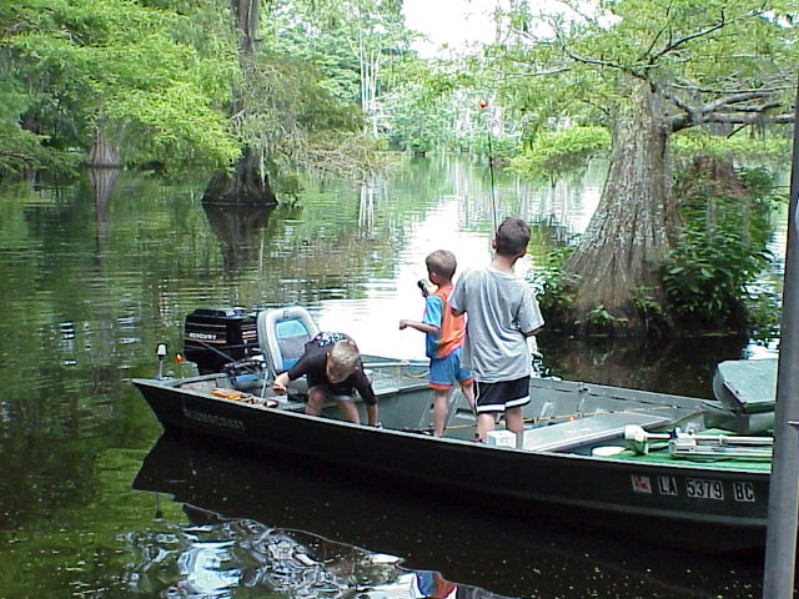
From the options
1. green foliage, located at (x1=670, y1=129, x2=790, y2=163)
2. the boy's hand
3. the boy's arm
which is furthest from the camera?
green foliage, located at (x1=670, y1=129, x2=790, y2=163)

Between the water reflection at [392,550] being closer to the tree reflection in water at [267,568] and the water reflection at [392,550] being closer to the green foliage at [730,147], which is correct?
the tree reflection in water at [267,568]

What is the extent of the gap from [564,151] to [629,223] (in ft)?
47.4

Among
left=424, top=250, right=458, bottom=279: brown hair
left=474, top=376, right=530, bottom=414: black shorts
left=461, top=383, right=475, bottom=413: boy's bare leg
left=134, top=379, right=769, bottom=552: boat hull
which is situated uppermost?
left=424, top=250, right=458, bottom=279: brown hair

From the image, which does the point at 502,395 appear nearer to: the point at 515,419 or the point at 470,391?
the point at 515,419

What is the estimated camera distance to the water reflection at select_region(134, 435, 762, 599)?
6781mm

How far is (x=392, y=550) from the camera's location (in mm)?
7344

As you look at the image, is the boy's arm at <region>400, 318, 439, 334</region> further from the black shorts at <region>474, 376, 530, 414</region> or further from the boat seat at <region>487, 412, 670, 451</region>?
the boat seat at <region>487, 412, 670, 451</region>

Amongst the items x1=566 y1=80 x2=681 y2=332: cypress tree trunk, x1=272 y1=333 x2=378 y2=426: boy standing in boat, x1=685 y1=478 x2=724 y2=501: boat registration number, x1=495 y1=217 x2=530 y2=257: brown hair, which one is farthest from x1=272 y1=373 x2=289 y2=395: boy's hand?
x1=566 y1=80 x2=681 y2=332: cypress tree trunk

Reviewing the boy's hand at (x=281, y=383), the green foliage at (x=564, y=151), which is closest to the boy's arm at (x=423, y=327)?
the boy's hand at (x=281, y=383)

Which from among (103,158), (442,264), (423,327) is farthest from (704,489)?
(103,158)

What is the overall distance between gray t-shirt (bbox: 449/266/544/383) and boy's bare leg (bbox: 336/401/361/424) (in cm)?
134

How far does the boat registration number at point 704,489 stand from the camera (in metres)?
6.97

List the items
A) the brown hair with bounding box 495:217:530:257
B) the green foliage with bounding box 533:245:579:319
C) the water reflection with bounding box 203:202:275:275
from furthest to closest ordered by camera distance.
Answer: the water reflection with bounding box 203:202:275:275 < the green foliage with bounding box 533:245:579:319 < the brown hair with bounding box 495:217:530:257

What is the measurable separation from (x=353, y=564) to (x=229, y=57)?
71.8ft
